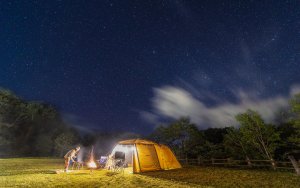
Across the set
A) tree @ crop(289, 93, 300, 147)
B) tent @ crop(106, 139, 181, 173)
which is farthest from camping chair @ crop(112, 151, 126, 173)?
tree @ crop(289, 93, 300, 147)

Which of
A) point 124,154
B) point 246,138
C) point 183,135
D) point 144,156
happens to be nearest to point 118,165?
point 124,154

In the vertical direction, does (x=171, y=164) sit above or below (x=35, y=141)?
below

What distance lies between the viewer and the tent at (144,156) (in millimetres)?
14911

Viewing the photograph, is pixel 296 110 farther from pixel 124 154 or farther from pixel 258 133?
pixel 124 154

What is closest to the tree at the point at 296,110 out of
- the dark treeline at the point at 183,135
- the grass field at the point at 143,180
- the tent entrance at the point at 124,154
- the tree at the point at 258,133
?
the dark treeline at the point at 183,135

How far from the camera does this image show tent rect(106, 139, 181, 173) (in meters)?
14.9

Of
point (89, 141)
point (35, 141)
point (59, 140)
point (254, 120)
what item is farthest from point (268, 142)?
point (89, 141)

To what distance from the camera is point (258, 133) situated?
23.6m

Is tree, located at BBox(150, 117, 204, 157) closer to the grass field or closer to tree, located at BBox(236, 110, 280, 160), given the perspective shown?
tree, located at BBox(236, 110, 280, 160)

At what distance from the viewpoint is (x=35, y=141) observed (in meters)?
55.6

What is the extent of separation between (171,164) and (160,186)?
8756 mm

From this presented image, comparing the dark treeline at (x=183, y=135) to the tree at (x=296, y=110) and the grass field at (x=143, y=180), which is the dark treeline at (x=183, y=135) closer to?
the tree at (x=296, y=110)

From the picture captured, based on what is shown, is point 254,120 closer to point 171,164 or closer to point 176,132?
point 171,164

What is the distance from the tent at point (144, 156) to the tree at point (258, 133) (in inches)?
424
